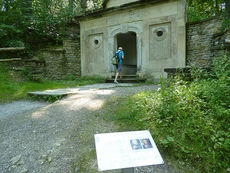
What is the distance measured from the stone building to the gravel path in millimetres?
4864

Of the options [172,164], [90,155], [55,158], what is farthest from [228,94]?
[55,158]

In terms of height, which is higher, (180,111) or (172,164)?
(180,111)

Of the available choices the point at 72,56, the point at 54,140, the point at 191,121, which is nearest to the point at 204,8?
the point at 72,56

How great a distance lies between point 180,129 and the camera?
→ 199 cm

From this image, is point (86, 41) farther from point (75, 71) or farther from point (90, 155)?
point (90, 155)

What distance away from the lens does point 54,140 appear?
2109mm

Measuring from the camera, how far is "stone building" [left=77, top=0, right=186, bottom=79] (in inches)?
274

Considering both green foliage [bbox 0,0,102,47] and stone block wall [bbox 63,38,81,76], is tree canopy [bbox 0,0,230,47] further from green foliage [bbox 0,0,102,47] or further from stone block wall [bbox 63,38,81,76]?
stone block wall [bbox 63,38,81,76]

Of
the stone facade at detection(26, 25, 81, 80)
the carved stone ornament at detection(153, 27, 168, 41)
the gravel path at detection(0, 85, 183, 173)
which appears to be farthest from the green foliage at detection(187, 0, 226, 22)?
the gravel path at detection(0, 85, 183, 173)

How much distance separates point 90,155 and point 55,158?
1.48ft

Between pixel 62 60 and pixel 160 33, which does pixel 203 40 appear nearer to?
pixel 160 33

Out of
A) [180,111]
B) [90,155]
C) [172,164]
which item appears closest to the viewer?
[172,164]

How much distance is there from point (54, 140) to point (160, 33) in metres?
7.19

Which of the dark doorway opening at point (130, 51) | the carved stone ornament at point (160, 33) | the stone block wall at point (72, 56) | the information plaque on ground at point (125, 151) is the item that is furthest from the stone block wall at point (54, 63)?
the information plaque on ground at point (125, 151)
